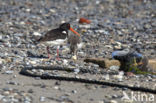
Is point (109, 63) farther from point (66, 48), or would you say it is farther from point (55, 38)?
point (66, 48)

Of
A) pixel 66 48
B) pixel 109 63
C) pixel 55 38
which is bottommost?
pixel 109 63

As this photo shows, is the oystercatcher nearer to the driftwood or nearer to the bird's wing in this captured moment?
the bird's wing

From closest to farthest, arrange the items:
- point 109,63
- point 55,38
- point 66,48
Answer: point 109,63
point 55,38
point 66,48

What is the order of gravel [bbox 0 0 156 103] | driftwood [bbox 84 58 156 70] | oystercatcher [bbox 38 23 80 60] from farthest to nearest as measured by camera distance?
oystercatcher [bbox 38 23 80 60] → driftwood [bbox 84 58 156 70] → gravel [bbox 0 0 156 103]

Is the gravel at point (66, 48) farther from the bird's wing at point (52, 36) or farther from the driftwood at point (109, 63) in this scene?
the bird's wing at point (52, 36)

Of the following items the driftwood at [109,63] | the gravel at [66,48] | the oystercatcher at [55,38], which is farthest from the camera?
the oystercatcher at [55,38]

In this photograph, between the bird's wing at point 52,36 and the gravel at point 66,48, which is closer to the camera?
the gravel at point 66,48

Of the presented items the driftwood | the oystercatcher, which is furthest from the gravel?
the oystercatcher

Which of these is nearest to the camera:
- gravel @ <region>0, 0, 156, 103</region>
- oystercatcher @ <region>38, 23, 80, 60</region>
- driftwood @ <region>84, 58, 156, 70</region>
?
gravel @ <region>0, 0, 156, 103</region>

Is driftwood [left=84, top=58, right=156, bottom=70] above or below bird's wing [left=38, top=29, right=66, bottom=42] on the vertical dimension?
below

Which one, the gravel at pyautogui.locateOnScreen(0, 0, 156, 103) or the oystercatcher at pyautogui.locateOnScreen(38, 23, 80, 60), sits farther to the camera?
the oystercatcher at pyautogui.locateOnScreen(38, 23, 80, 60)

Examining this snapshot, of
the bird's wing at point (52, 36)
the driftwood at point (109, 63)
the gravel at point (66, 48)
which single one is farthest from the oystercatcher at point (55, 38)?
the driftwood at point (109, 63)

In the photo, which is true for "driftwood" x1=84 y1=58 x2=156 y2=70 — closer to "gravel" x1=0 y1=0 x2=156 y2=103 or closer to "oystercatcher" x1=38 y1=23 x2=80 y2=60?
"gravel" x1=0 y1=0 x2=156 y2=103

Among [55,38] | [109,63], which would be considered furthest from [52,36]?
[109,63]
